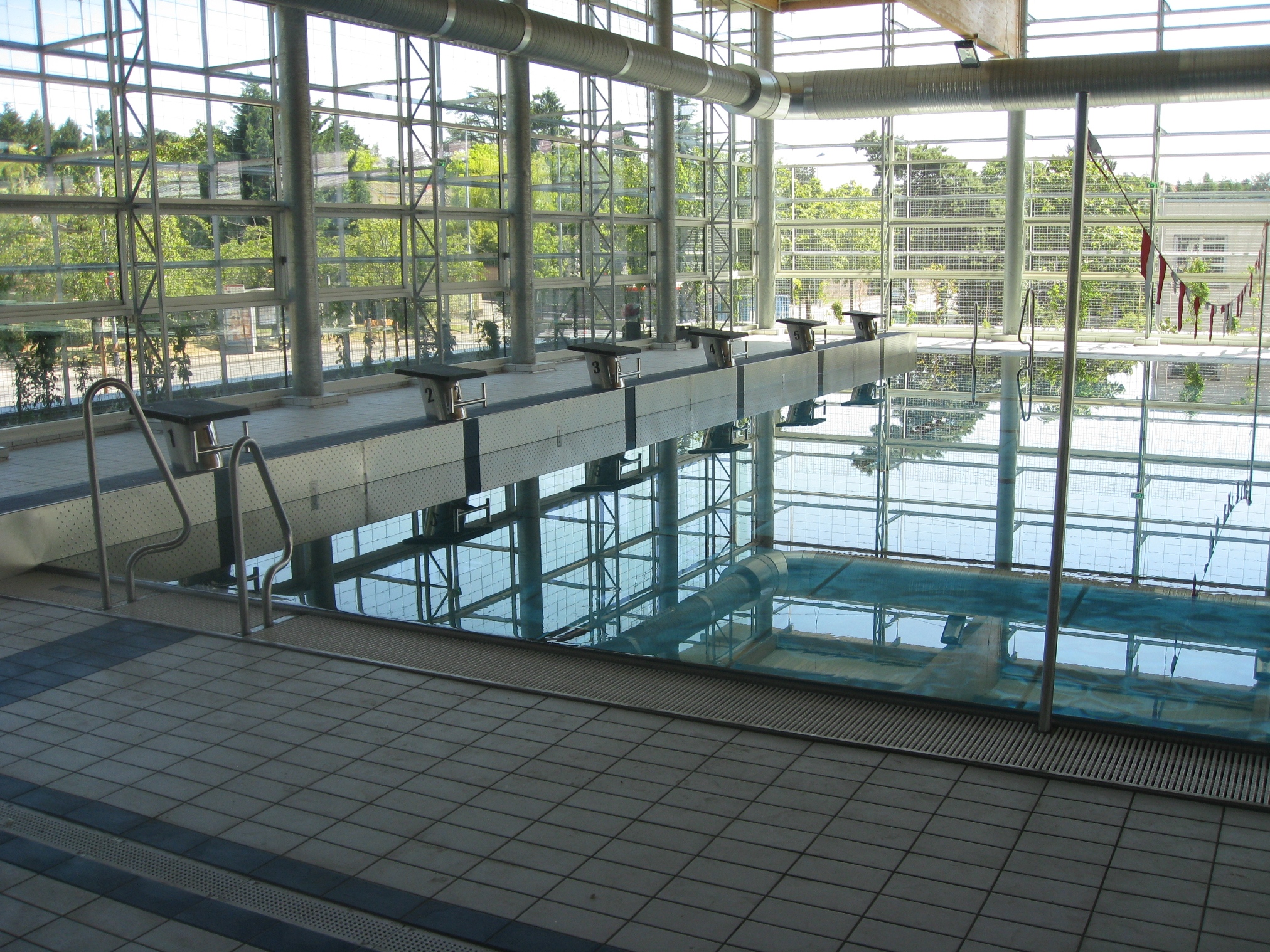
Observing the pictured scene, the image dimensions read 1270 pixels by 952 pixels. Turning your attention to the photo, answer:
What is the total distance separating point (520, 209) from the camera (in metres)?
Result: 13.7

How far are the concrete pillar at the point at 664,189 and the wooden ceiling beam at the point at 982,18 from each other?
14.1ft

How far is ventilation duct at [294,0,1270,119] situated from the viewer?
37.3ft

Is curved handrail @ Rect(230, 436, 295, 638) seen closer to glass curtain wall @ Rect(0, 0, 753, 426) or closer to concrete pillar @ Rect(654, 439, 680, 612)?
concrete pillar @ Rect(654, 439, 680, 612)

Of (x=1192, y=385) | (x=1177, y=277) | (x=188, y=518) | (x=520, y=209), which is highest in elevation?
(x=520, y=209)

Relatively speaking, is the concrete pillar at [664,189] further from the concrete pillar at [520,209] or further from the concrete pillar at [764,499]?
the concrete pillar at [764,499]

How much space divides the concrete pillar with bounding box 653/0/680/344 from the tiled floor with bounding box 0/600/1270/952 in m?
13.5

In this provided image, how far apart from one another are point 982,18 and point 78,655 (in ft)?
36.9

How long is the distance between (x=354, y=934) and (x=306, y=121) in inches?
373

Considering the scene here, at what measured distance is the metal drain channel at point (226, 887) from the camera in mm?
2629

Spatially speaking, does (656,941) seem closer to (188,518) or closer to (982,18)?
(188,518)

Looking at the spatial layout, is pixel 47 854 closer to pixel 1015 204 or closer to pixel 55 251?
pixel 55 251

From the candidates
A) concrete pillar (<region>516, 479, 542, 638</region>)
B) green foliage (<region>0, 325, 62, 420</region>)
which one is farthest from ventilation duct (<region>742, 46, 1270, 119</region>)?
green foliage (<region>0, 325, 62, 420</region>)

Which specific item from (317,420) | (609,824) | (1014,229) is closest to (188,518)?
(609,824)

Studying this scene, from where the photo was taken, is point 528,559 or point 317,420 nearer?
point 528,559
